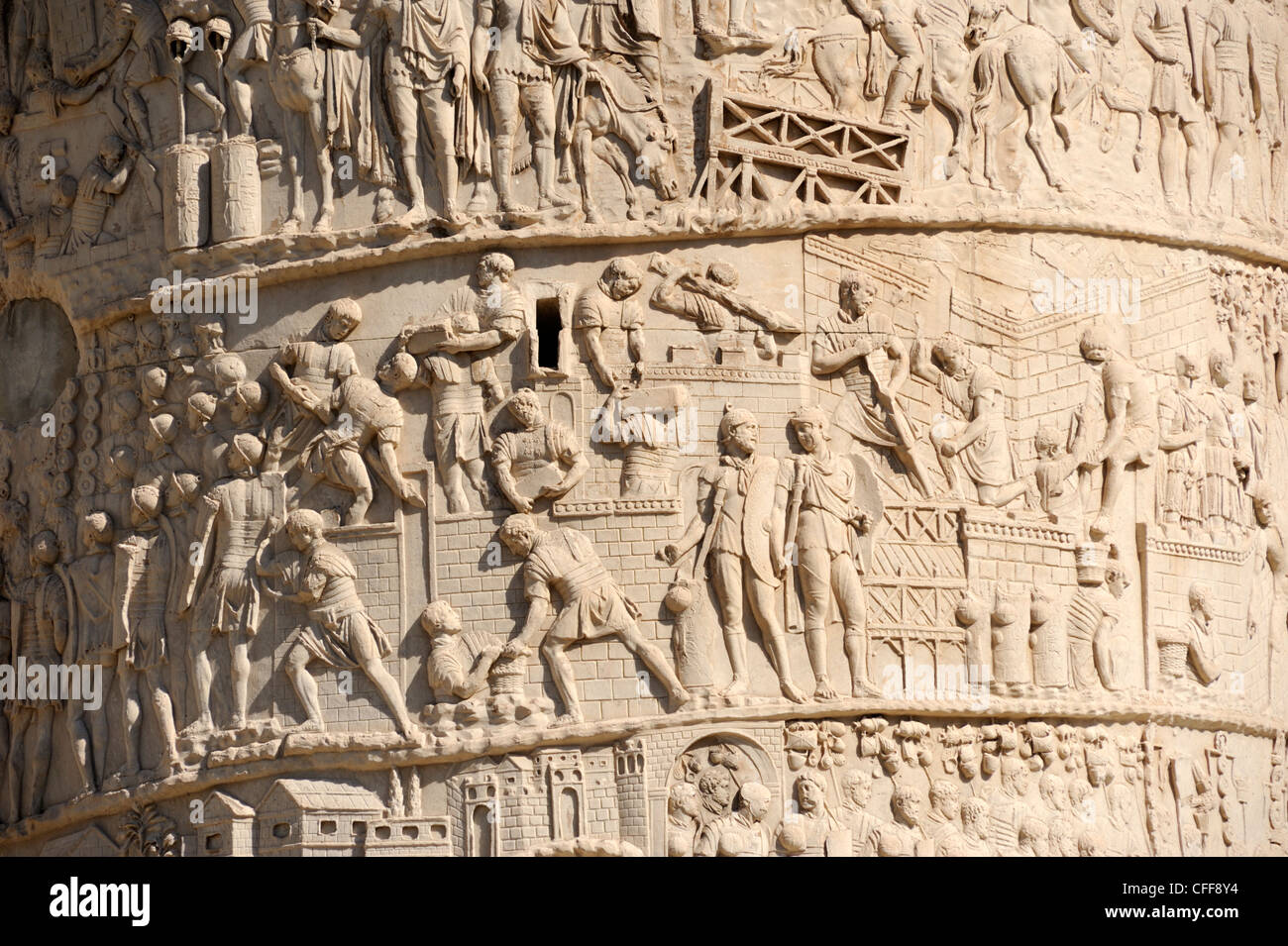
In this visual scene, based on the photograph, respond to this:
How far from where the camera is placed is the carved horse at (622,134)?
746 inches

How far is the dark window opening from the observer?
18859 millimetres

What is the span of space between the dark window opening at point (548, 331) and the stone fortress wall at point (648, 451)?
3 centimetres

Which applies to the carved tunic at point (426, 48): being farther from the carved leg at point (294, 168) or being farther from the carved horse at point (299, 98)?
the carved leg at point (294, 168)

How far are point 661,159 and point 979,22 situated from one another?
236 cm

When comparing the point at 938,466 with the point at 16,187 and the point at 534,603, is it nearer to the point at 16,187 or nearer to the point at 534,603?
the point at 534,603

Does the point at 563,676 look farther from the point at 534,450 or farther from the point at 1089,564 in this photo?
the point at 1089,564

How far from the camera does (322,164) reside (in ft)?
62.8

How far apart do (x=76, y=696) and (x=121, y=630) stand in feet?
2.02

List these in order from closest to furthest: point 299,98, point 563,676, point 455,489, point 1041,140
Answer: point 563,676
point 455,489
point 299,98
point 1041,140

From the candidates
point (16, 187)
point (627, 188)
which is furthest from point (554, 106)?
point (16, 187)

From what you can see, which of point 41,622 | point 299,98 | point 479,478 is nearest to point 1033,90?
point 479,478

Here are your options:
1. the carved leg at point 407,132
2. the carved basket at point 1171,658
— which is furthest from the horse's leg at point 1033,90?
the carved leg at point 407,132

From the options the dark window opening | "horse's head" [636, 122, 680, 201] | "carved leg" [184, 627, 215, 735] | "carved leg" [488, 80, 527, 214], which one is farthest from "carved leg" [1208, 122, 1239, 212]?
"carved leg" [184, 627, 215, 735]

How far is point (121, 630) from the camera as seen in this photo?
1919 cm
